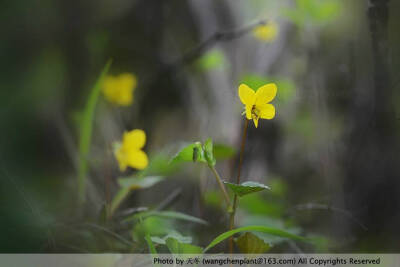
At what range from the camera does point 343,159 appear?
871mm

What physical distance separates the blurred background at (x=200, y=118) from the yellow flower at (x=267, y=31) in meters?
0.02

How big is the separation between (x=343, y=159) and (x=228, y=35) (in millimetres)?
572

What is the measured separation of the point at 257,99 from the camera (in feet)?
1.51

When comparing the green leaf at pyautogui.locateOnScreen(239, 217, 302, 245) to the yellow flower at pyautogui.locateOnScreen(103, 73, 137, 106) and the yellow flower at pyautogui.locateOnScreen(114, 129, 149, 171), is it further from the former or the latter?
the yellow flower at pyautogui.locateOnScreen(103, 73, 137, 106)

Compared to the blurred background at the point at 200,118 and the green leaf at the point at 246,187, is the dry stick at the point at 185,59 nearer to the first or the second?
the blurred background at the point at 200,118

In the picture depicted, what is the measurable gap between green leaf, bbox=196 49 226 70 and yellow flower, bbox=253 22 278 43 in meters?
0.14

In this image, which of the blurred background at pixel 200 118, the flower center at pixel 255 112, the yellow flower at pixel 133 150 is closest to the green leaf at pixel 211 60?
the blurred background at pixel 200 118

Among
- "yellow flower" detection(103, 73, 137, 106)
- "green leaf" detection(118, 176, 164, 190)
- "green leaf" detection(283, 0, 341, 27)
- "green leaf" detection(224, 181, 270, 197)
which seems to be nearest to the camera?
"green leaf" detection(224, 181, 270, 197)

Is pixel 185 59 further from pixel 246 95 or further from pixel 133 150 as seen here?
pixel 246 95

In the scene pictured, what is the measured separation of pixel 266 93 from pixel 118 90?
600mm

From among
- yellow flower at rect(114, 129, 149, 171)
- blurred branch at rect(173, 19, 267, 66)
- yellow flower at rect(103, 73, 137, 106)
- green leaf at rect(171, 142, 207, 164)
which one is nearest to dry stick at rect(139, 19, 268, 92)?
blurred branch at rect(173, 19, 267, 66)

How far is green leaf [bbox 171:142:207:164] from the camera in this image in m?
0.45

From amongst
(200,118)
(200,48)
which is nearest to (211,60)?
(200,48)

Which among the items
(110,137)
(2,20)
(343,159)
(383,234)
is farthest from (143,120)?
(383,234)
